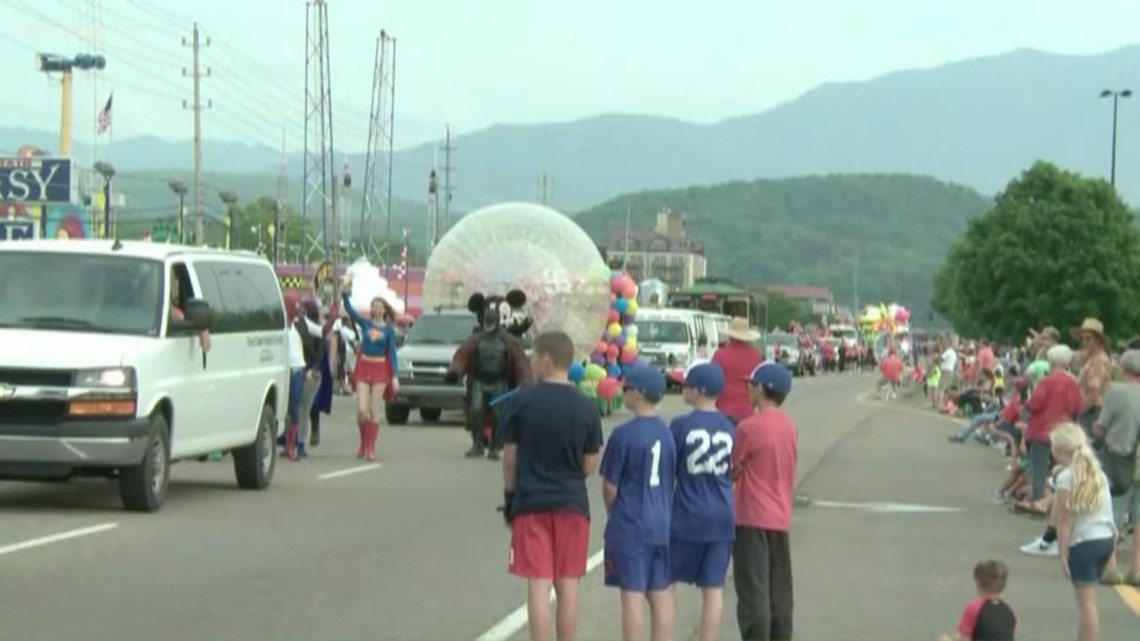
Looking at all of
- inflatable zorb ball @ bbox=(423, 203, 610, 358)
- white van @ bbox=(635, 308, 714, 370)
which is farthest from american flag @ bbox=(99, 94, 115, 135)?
inflatable zorb ball @ bbox=(423, 203, 610, 358)

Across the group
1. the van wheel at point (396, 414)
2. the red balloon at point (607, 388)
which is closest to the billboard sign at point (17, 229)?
the van wheel at point (396, 414)

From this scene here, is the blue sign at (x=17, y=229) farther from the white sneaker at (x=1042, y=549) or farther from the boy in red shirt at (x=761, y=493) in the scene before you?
the boy in red shirt at (x=761, y=493)

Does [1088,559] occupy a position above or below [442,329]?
below

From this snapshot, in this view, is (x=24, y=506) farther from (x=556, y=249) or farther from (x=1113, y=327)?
(x=1113, y=327)

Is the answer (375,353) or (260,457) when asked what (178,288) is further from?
(375,353)

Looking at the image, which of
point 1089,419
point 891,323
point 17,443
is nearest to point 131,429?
point 17,443

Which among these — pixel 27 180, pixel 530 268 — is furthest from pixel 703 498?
pixel 27 180

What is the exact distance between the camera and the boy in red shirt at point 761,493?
33.3ft

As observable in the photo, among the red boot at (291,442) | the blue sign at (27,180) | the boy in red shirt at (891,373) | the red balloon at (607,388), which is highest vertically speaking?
the blue sign at (27,180)

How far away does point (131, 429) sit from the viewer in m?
15.7

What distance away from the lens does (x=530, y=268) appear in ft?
109

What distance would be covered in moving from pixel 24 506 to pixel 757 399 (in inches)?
335

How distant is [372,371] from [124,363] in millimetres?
7237

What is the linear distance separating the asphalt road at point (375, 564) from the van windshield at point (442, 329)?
9399 millimetres
